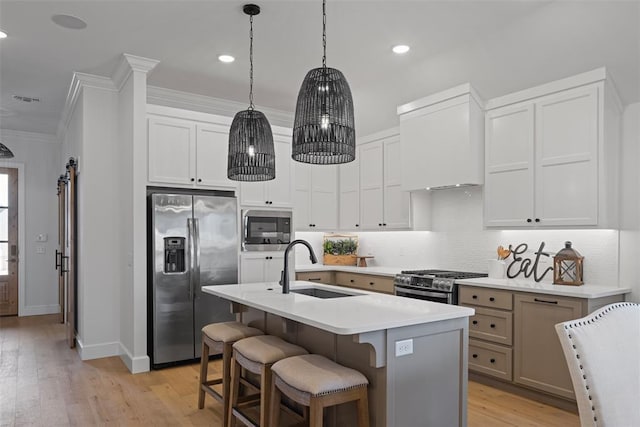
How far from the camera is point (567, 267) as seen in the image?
379cm

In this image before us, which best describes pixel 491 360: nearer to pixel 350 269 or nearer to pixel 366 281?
pixel 366 281

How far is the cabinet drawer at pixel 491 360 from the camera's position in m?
3.70

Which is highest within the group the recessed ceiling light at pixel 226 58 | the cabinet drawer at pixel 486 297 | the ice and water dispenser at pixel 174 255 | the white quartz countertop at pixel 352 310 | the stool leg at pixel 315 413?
the recessed ceiling light at pixel 226 58

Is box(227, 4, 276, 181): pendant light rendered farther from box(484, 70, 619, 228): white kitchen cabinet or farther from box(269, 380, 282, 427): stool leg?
box(484, 70, 619, 228): white kitchen cabinet

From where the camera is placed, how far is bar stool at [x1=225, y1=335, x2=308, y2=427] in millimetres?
2537

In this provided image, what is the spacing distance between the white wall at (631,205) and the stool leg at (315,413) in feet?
9.32

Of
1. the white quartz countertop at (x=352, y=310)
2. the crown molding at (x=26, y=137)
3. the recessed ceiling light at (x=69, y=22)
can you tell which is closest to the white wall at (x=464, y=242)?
the white quartz countertop at (x=352, y=310)

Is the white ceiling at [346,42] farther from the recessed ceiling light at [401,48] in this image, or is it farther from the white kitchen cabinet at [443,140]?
the white kitchen cabinet at [443,140]

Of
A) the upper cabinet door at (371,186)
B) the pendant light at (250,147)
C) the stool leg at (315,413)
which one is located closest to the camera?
the stool leg at (315,413)

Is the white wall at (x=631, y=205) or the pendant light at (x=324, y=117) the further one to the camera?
the white wall at (x=631, y=205)

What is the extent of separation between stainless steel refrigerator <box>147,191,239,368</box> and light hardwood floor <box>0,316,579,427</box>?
0.95ft

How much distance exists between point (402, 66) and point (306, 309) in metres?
2.86

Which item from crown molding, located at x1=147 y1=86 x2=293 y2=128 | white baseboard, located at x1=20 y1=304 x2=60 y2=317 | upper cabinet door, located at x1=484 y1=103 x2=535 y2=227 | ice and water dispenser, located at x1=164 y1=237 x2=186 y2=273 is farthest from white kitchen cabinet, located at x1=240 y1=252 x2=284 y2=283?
white baseboard, located at x1=20 y1=304 x2=60 y2=317

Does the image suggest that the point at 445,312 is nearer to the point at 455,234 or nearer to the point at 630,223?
the point at 630,223
